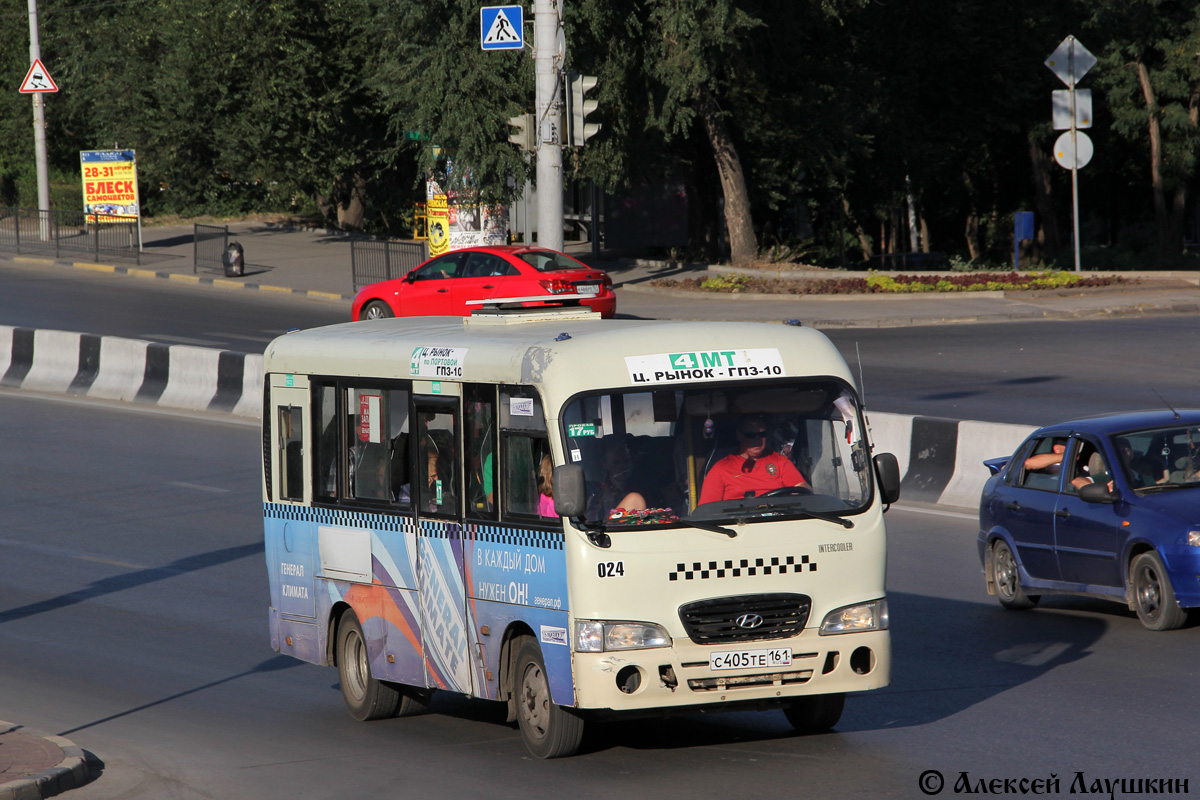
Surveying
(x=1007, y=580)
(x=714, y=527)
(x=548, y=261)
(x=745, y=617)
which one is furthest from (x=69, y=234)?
(x=745, y=617)

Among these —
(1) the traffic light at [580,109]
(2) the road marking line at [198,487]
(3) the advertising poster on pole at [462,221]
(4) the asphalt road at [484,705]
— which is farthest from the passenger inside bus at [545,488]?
(3) the advertising poster on pole at [462,221]

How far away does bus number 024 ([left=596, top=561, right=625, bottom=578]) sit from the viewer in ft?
25.1

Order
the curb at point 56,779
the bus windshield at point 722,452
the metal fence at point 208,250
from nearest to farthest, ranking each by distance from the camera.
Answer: the curb at point 56,779 < the bus windshield at point 722,452 < the metal fence at point 208,250

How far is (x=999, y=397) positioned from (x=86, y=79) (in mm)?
40087

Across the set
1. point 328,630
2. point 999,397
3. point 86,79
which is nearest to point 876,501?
point 328,630

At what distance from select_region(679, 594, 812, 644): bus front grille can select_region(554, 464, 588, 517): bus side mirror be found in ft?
2.42

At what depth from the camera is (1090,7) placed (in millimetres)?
44562

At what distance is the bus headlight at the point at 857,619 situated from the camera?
26.0 feet

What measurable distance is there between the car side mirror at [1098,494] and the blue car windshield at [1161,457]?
17 centimetres

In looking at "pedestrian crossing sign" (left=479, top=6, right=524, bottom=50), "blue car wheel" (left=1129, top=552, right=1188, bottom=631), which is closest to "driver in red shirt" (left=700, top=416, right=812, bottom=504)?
"blue car wheel" (left=1129, top=552, right=1188, bottom=631)

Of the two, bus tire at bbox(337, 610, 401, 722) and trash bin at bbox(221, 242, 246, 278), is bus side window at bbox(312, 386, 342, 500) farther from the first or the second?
trash bin at bbox(221, 242, 246, 278)

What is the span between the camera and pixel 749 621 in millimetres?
7789

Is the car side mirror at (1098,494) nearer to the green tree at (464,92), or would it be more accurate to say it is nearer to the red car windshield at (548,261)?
the red car windshield at (548,261)

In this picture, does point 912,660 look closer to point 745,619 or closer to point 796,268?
point 745,619
